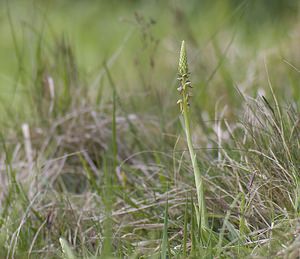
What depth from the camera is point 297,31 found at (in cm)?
339

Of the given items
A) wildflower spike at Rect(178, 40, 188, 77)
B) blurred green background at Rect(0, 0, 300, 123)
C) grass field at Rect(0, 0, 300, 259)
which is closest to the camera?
wildflower spike at Rect(178, 40, 188, 77)

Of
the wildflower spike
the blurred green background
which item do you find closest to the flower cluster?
the wildflower spike

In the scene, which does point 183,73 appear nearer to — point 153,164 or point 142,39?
point 153,164

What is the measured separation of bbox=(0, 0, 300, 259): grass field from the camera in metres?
1.55

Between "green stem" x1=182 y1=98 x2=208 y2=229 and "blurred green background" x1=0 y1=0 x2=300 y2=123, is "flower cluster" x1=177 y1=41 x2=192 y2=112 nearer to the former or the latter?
"green stem" x1=182 y1=98 x2=208 y2=229

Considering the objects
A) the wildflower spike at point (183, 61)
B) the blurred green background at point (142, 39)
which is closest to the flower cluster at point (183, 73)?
the wildflower spike at point (183, 61)

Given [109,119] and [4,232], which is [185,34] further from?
[4,232]

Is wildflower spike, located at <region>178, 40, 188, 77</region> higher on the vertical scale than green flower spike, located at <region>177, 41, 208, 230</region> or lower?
higher

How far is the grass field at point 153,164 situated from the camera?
1.55m

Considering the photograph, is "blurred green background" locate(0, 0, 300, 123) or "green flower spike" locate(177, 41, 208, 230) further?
"blurred green background" locate(0, 0, 300, 123)

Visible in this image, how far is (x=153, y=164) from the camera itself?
2.01 metres

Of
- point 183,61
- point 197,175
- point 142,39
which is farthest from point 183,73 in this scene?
point 142,39

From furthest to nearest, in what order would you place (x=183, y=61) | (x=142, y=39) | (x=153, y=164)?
(x=142, y=39), (x=153, y=164), (x=183, y=61)

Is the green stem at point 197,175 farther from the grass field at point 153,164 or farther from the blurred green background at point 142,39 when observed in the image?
the blurred green background at point 142,39
